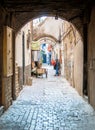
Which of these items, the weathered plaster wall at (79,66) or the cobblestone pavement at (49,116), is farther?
the weathered plaster wall at (79,66)

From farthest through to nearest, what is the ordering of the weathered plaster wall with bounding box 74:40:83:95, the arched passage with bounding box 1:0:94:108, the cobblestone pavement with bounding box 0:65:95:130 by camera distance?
the weathered plaster wall with bounding box 74:40:83:95 → the arched passage with bounding box 1:0:94:108 → the cobblestone pavement with bounding box 0:65:95:130

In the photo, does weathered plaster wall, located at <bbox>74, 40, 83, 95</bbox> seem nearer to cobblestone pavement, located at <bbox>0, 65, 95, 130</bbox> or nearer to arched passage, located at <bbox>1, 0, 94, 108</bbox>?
arched passage, located at <bbox>1, 0, 94, 108</bbox>

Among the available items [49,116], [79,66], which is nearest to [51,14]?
[79,66]

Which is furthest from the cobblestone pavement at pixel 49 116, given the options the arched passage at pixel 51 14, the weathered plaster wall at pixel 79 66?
the arched passage at pixel 51 14

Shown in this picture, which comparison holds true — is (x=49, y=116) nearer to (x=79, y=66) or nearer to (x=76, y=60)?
(x=79, y=66)

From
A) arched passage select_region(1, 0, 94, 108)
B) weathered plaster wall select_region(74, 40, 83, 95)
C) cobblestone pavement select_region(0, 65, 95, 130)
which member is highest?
arched passage select_region(1, 0, 94, 108)

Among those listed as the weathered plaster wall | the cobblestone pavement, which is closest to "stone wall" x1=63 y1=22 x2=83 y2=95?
the weathered plaster wall

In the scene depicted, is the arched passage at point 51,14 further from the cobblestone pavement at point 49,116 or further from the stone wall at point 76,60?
the cobblestone pavement at point 49,116

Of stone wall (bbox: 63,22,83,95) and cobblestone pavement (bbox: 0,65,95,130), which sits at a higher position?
stone wall (bbox: 63,22,83,95)

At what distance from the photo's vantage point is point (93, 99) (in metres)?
9.83

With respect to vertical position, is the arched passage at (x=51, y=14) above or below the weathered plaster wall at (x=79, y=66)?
above

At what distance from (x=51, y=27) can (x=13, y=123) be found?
2707 centimetres

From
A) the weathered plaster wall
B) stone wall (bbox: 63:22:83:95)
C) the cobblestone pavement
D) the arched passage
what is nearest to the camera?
the cobblestone pavement

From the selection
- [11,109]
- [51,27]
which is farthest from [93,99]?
[51,27]
